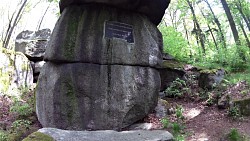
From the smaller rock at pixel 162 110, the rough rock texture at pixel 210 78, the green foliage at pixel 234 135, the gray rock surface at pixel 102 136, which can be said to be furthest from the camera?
the rough rock texture at pixel 210 78

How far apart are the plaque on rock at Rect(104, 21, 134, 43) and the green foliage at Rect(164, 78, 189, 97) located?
316cm

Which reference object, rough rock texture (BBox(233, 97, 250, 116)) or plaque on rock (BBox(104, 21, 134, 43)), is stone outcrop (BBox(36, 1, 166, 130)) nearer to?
plaque on rock (BBox(104, 21, 134, 43))

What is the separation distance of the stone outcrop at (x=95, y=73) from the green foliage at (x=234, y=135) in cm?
224

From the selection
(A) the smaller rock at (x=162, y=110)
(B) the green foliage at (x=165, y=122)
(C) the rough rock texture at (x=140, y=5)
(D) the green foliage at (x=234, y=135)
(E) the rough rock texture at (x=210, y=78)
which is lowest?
(D) the green foliage at (x=234, y=135)

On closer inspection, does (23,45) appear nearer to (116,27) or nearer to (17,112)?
(17,112)

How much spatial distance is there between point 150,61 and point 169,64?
3.46 meters

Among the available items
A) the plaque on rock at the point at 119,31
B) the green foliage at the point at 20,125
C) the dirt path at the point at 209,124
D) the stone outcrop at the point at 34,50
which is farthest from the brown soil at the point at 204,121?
the stone outcrop at the point at 34,50

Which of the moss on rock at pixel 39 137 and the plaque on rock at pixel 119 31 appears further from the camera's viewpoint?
the plaque on rock at pixel 119 31

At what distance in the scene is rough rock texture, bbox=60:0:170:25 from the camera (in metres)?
6.52

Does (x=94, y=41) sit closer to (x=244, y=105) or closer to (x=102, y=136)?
(x=102, y=136)

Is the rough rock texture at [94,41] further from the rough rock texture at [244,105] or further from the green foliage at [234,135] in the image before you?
the green foliage at [234,135]

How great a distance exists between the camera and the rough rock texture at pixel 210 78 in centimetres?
875

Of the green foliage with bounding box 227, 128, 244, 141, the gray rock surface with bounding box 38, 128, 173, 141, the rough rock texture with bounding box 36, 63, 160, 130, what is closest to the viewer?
the gray rock surface with bounding box 38, 128, 173, 141

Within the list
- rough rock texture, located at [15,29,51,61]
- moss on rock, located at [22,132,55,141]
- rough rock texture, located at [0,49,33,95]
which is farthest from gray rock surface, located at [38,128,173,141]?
rough rock texture, located at [15,29,51,61]
